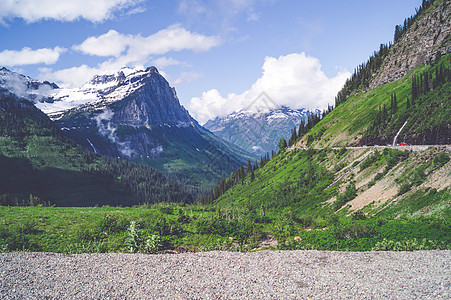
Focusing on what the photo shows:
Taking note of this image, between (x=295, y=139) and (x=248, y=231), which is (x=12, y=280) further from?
(x=295, y=139)

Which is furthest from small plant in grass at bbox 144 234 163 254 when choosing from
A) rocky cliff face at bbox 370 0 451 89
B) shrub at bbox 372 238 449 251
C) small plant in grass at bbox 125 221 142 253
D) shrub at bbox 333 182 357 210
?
rocky cliff face at bbox 370 0 451 89

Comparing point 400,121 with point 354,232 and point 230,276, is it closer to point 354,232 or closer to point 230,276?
point 354,232

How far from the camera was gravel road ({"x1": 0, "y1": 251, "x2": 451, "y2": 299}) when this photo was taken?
14730 millimetres

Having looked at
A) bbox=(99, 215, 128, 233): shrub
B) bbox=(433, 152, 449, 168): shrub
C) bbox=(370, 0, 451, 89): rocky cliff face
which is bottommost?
bbox=(99, 215, 128, 233): shrub

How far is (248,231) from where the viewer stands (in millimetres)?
32156

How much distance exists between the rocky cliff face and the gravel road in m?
154

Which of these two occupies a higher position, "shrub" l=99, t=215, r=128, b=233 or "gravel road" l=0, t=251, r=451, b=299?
"shrub" l=99, t=215, r=128, b=233

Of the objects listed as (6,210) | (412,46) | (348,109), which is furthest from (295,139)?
(6,210)

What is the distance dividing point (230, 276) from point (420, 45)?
602 ft

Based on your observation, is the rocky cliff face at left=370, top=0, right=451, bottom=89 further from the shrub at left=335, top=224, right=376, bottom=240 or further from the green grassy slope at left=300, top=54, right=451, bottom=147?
the shrub at left=335, top=224, right=376, bottom=240

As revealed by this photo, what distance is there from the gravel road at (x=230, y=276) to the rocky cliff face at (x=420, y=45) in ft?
506

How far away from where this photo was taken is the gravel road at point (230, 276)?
48.3 ft

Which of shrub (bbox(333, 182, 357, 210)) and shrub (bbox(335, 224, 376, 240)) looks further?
shrub (bbox(333, 182, 357, 210))

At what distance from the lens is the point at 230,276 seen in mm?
17594
